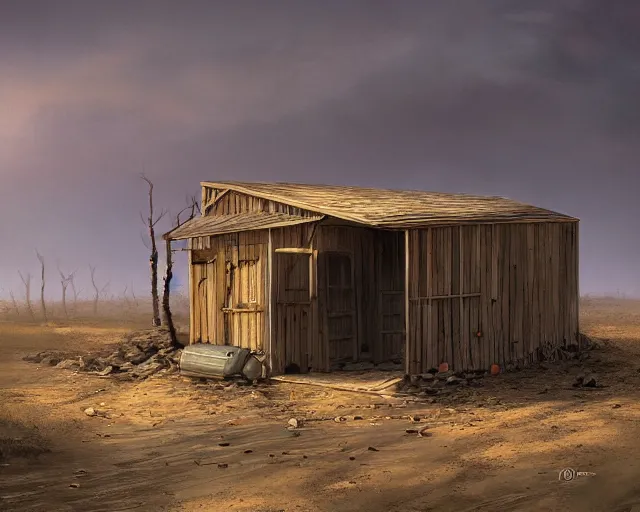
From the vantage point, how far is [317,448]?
30.6 ft

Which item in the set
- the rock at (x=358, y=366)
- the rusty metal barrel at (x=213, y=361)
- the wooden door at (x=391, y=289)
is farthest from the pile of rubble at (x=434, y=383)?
the rusty metal barrel at (x=213, y=361)

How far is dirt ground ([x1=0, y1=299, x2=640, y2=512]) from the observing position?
720 centimetres

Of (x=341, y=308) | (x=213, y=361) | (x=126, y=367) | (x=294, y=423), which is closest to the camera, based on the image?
(x=294, y=423)

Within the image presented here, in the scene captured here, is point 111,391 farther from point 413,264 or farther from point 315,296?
point 413,264

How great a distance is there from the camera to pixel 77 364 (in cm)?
1819

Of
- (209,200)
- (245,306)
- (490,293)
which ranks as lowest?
(245,306)

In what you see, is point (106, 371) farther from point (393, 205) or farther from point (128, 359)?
point (393, 205)

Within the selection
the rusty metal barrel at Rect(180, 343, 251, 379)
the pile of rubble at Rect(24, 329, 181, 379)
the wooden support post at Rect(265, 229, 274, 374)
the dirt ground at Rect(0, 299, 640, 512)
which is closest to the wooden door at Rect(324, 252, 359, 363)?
the wooden support post at Rect(265, 229, 274, 374)

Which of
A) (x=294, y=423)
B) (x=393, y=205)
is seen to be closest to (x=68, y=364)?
(x=393, y=205)

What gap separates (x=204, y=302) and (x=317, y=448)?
8538 mm

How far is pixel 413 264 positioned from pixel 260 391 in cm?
391

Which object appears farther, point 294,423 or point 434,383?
point 434,383

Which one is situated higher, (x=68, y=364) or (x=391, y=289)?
(x=391, y=289)

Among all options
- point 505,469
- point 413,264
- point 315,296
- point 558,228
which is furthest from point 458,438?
point 558,228
